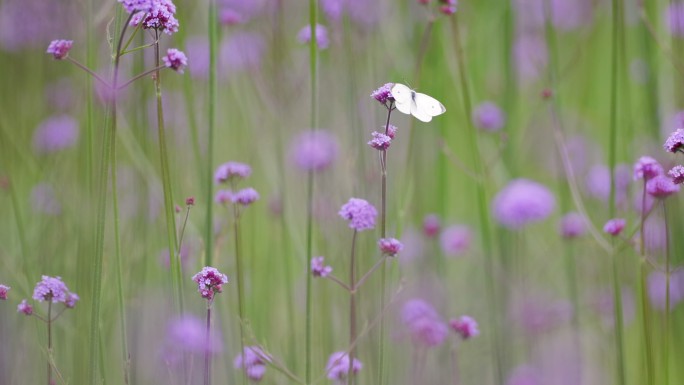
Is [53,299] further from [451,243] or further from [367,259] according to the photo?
[451,243]

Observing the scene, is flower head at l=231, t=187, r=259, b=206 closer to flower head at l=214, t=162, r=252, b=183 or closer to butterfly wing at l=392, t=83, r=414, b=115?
flower head at l=214, t=162, r=252, b=183

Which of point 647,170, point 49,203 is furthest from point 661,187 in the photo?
point 49,203

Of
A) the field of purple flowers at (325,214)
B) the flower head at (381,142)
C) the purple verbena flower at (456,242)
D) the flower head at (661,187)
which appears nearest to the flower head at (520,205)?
the field of purple flowers at (325,214)

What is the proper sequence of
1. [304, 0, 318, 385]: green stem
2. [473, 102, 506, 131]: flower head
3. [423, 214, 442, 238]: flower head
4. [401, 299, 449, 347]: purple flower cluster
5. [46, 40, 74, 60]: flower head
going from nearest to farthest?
[46, 40, 74, 60]: flower head < [304, 0, 318, 385]: green stem < [401, 299, 449, 347]: purple flower cluster < [423, 214, 442, 238]: flower head < [473, 102, 506, 131]: flower head

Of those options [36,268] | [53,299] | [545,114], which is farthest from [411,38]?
[53,299]

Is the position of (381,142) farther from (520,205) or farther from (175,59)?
(520,205)

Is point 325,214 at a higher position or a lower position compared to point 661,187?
higher

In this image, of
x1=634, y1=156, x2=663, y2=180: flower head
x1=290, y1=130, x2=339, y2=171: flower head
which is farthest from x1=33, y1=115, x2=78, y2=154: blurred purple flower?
x1=634, y1=156, x2=663, y2=180: flower head
